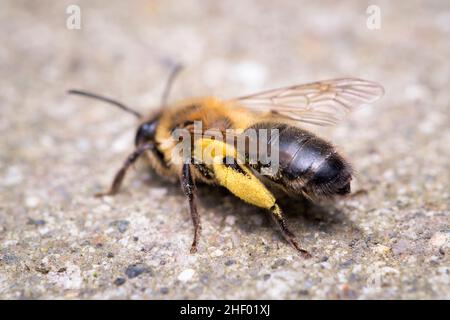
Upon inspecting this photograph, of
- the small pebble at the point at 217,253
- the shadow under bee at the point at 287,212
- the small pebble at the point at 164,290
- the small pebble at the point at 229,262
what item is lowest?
the small pebble at the point at 164,290

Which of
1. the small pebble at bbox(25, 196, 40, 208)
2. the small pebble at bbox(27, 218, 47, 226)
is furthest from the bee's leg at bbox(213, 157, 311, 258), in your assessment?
the small pebble at bbox(25, 196, 40, 208)

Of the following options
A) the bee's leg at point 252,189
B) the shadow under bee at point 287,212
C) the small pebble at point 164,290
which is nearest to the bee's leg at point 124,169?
the shadow under bee at point 287,212

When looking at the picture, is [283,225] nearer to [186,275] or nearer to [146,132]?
[186,275]

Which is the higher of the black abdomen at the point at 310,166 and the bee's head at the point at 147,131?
the bee's head at the point at 147,131

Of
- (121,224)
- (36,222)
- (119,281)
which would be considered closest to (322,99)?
(121,224)

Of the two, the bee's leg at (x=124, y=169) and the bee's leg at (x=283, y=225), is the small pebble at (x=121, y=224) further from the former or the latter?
the bee's leg at (x=283, y=225)

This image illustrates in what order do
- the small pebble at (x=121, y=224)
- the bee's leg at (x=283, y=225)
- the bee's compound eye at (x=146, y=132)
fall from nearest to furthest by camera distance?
1. the bee's leg at (x=283, y=225)
2. the small pebble at (x=121, y=224)
3. the bee's compound eye at (x=146, y=132)

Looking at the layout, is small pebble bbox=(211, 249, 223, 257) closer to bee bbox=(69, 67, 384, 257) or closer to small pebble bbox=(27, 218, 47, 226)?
bee bbox=(69, 67, 384, 257)
